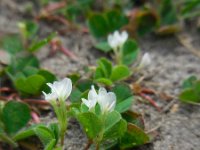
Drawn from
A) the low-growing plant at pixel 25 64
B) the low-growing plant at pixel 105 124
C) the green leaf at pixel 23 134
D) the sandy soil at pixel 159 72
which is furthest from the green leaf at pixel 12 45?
the low-growing plant at pixel 105 124

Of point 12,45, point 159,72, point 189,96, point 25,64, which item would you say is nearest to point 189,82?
point 189,96

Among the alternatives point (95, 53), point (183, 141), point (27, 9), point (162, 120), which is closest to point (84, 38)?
point (95, 53)

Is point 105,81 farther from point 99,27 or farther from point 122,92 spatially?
point 99,27

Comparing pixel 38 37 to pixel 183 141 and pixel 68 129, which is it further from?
pixel 183 141

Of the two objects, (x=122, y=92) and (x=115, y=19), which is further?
(x=115, y=19)

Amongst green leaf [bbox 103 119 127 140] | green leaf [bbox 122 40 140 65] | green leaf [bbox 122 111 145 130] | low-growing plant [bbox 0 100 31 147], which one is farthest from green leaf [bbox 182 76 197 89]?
low-growing plant [bbox 0 100 31 147]

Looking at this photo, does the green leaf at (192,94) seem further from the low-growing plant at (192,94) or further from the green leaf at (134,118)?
the green leaf at (134,118)

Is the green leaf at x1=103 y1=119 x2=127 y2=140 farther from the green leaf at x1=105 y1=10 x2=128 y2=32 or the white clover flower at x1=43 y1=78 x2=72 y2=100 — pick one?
the green leaf at x1=105 y1=10 x2=128 y2=32
